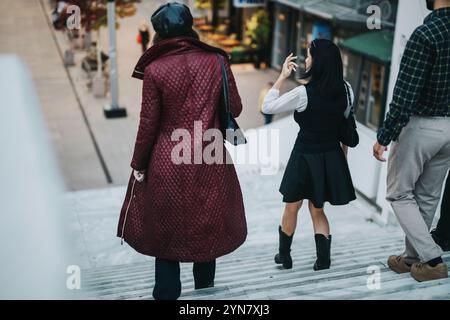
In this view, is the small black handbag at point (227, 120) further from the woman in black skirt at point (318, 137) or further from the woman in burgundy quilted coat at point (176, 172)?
the woman in black skirt at point (318, 137)

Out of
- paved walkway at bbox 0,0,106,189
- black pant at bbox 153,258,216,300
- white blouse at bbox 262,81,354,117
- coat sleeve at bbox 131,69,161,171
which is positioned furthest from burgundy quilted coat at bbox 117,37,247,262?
paved walkway at bbox 0,0,106,189

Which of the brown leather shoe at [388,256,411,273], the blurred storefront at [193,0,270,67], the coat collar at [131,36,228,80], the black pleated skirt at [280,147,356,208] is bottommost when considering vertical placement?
the blurred storefront at [193,0,270,67]

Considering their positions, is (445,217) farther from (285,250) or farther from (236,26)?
(236,26)

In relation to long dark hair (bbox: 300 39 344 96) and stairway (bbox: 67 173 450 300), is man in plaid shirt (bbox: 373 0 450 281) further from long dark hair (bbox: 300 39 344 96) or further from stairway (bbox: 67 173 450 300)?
long dark hair (bbox: 300 39 344 96)

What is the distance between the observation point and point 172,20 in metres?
3.08

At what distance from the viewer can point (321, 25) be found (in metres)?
16.6

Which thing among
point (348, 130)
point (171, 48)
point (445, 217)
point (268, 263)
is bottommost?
point (268, 263)

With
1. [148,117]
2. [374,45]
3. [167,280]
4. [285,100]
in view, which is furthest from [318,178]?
[374,45]

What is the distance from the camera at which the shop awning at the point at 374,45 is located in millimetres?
11461

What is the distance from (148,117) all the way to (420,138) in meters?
1.46

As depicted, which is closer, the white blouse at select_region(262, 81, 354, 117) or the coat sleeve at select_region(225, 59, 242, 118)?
the coat sleeve at select_region(225, 59, 242, 118)

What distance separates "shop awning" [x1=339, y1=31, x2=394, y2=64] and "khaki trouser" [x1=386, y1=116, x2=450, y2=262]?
7.87 metres

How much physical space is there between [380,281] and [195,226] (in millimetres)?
1092

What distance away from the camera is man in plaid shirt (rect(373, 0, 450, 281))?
327cm
